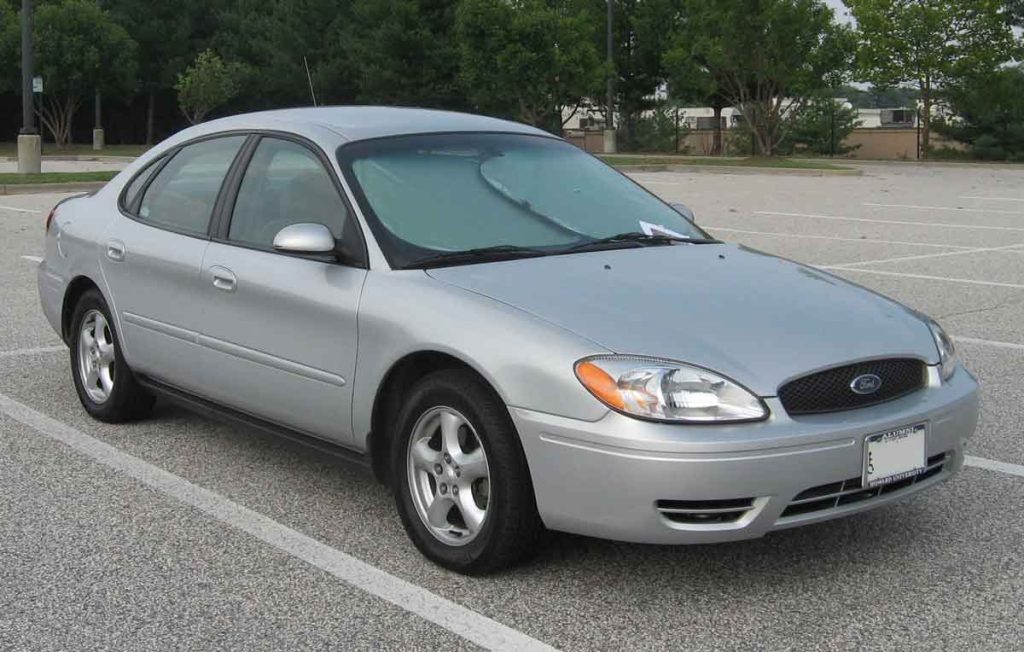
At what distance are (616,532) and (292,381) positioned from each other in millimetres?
1499

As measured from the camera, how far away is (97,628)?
3742 mm

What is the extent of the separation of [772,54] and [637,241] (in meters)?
31.8

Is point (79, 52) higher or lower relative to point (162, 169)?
higher

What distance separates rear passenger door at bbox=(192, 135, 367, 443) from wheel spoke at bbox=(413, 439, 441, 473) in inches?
14.7

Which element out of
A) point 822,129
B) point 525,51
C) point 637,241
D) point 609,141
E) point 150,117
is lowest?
point 637,241

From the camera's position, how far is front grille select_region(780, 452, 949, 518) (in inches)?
149

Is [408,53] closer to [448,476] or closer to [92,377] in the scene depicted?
[92,377]

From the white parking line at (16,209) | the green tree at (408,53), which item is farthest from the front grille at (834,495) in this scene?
the green tree at (408,53)

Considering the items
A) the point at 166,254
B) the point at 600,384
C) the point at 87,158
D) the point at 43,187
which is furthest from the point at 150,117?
the point at 600,384

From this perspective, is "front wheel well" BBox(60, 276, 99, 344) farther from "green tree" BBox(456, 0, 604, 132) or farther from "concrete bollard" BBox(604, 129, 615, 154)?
"concrete bollard" BBox(604, 129, 615, 154)

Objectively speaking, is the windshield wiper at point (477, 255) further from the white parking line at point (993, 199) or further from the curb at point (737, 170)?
the curb at point (737, 170)

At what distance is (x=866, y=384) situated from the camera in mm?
3953

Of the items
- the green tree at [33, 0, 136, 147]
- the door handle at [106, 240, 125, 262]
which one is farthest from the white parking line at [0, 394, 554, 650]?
the green tree at [33, 0, 136, 147]

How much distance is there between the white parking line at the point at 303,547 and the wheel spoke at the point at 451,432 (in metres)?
0.44
